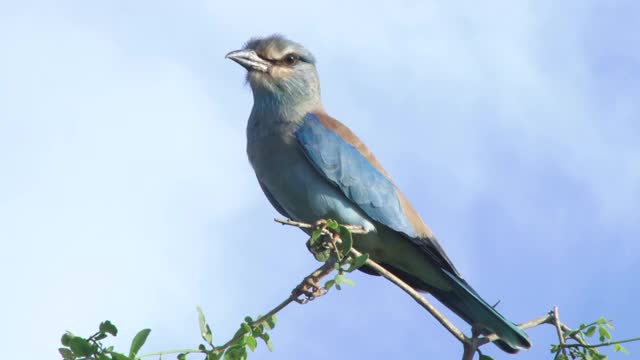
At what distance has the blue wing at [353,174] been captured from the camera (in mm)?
6016

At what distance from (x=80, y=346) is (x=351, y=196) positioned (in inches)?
104

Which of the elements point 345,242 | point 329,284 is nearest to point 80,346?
point 329,284

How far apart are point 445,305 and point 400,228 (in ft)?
1.99

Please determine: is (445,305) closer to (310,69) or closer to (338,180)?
(338,180)

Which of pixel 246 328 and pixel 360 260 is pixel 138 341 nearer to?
pixel 246 328

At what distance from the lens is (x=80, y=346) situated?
12.0ft

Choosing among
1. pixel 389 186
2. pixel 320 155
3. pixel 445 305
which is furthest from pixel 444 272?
pixel 320 155

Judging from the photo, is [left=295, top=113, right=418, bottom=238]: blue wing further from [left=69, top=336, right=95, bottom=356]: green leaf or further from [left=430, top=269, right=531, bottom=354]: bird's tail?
[left=69, top=336, right=95, bottom=356]: green leaf

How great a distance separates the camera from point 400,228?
19.7 ft

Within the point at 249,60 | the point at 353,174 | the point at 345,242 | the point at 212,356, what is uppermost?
the point at 249,60

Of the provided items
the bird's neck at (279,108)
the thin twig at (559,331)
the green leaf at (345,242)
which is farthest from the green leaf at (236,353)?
the bird's neck at (279,108)

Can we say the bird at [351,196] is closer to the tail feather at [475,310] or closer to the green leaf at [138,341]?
the tail feather at [475,310]

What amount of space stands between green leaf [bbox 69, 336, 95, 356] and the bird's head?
10.5ft

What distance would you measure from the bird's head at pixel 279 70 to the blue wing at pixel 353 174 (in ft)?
1.23
